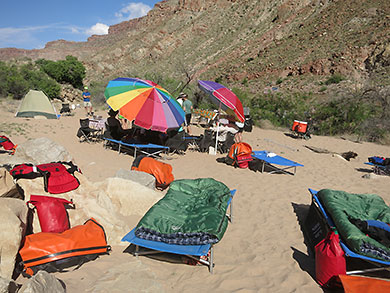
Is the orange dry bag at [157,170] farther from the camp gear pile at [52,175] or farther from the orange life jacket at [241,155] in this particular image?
the orange life jacket at [241,155]

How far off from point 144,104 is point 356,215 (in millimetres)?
5114

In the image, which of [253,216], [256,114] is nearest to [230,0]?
[256,114]

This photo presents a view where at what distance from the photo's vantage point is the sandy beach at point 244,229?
8.66 ft

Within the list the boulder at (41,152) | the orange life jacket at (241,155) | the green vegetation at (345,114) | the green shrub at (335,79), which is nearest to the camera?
the boulder at (41,152)

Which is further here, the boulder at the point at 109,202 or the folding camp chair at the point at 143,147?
the folding camp chair at the point at 143,147

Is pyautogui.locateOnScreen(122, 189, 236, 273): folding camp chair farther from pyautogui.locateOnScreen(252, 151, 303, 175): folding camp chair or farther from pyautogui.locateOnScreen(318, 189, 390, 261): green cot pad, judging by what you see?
pyautogui.locateOnScreen(252, 151, 303, 175): folding camp chair

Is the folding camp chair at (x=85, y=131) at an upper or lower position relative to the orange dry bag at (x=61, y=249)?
upper

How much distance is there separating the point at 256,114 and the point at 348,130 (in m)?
4.66

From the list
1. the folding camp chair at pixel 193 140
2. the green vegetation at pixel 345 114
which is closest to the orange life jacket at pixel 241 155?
the folding camp chair at pixel 193 140

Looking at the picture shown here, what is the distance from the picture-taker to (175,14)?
63062 millimetres

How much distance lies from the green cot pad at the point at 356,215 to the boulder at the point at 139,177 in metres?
2.86

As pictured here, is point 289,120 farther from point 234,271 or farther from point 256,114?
point 234,271

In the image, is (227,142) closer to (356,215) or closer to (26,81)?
(356,215)

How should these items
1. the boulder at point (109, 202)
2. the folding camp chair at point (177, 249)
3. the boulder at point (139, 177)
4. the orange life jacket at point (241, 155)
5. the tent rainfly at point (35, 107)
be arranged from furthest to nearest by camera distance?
the tent rainfly at point (35, 107) → the orange life jacket at point (241, 155) → the boulder at point (139, 177) → the boulder at point (109, 202) → the folding camp chair at point (177, 249)
